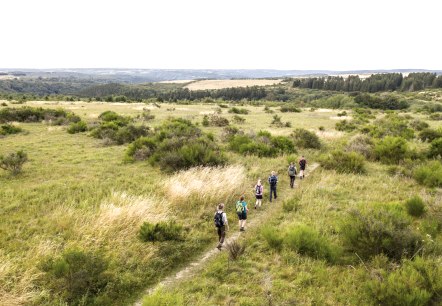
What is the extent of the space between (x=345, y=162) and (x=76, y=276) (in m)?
14.7

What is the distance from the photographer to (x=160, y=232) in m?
8.79

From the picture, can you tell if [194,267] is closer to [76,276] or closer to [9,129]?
[76,276]

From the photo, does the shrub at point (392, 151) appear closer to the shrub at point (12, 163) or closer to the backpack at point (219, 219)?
the backpack at point (219, 219)

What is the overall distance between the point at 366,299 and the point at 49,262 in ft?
22.5

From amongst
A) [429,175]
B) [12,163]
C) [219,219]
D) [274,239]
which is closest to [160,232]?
[219,219]

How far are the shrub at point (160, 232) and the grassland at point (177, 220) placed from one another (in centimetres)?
24

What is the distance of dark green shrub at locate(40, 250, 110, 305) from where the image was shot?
21.3 feet

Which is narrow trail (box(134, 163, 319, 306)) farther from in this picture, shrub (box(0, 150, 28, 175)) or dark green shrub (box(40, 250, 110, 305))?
shrub (box(0, 150, 28, 175))

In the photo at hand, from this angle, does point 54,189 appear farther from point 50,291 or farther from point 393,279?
point 393,279

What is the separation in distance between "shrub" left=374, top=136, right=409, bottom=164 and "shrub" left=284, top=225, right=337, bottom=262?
12738mm

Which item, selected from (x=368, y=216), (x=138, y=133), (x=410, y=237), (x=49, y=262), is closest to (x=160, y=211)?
(x=49, y=262)

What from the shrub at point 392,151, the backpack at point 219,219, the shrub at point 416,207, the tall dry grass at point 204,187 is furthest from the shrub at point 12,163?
the shrub at point 392,151

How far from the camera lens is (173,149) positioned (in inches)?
683

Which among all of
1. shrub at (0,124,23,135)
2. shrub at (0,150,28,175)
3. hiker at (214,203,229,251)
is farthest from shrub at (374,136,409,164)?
shrub at (0,124,23,135)
